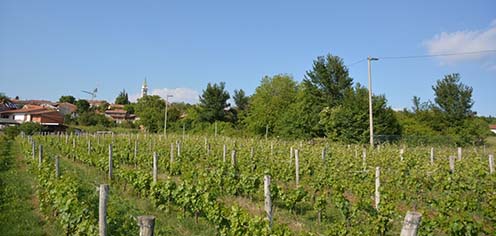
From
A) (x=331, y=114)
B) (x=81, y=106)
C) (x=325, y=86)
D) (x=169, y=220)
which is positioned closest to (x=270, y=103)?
(x=325, y=86)

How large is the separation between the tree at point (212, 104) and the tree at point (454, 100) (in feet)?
93.9

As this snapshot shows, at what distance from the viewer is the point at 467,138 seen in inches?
1085

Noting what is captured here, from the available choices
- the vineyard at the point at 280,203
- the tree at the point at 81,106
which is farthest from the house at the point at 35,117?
the vineyard at the point at 280,203

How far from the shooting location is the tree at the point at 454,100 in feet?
123

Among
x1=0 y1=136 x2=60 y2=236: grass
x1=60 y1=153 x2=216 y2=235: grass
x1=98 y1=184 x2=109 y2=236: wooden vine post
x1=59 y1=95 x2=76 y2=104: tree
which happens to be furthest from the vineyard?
x1=59 y1=95 x2=76 y2=104: tree

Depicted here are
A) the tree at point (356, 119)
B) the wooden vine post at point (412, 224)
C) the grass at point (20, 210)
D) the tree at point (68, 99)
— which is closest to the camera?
the wooden vine post at point (412, 224)

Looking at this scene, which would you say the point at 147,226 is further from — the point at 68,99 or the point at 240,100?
the point at 68,99

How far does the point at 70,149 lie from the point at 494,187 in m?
18.6

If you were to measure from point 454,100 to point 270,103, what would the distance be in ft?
70.3

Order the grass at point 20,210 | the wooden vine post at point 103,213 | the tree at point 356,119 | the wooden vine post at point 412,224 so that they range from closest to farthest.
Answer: the wooden vine post at point 412,224, the wooden vine post at point 103,213, the grass at point 20,210, the tree at point 356,119

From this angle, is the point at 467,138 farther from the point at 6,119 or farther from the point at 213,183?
the point at 6,119

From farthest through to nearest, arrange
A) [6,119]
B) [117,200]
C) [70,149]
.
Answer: [6,119] → [70,149] → [117,200]

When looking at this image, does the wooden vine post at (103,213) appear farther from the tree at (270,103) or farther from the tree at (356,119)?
the tree at (270,103)

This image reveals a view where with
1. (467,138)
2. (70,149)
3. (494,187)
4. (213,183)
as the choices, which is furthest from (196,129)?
(494,187)
